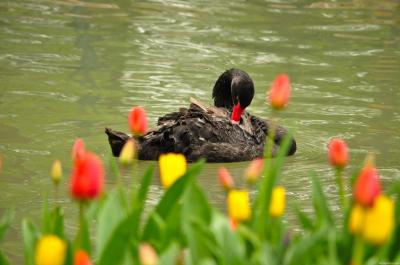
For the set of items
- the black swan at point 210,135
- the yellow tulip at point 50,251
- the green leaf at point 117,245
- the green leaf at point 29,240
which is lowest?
the black swan at point 210,135

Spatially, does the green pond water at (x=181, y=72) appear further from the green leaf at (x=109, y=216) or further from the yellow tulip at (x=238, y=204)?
the yellow tulip at (x=238, y=204)

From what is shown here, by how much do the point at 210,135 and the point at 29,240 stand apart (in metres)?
4.88

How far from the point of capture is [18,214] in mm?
5977

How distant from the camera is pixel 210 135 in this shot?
798 centimetres

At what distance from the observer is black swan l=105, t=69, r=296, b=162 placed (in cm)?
775

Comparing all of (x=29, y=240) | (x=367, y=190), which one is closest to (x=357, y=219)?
(x=367, y=190)

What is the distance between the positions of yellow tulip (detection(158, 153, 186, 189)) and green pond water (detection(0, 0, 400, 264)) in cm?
215

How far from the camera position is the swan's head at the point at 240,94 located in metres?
8.29

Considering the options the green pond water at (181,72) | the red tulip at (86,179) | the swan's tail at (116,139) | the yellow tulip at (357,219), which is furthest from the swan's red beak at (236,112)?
the red tulip at (86,179)

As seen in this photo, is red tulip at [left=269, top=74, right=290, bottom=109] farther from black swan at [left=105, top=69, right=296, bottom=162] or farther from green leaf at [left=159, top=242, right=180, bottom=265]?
black swan at [left=105, top=69, right=296, bottom=162]

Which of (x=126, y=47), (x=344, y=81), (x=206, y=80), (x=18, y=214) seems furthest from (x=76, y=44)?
(x=18, y=214)

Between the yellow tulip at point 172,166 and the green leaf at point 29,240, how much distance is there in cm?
41

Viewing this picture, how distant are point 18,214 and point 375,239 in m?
3.67

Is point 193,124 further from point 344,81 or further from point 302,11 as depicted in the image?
point 302,11
